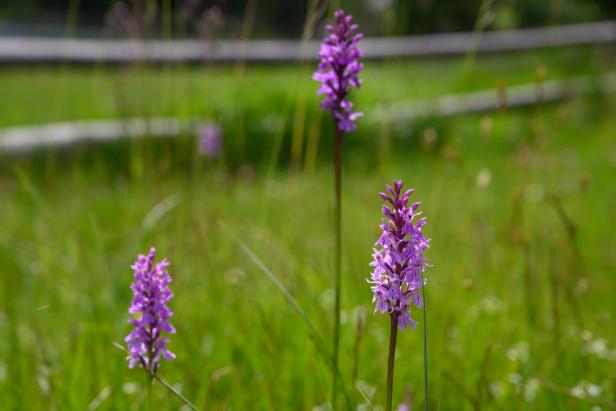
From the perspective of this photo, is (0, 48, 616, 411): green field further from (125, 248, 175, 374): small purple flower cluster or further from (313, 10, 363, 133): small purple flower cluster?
(313, 10, 363, 133): small purple flower cluster

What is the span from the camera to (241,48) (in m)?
5.41

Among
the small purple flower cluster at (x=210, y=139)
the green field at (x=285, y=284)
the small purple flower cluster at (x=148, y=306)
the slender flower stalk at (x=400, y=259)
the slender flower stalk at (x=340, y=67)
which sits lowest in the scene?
the green field at (x=285, y=284)

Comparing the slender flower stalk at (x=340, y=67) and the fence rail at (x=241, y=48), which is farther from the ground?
the slender flower stalk at (x=340, y=67)

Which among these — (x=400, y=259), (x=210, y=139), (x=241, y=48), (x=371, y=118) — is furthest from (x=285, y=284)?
(x=371, y=118)

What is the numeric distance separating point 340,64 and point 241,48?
4.30 metres

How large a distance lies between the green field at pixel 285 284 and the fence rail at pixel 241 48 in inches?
12.2

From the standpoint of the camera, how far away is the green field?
81.7 inches

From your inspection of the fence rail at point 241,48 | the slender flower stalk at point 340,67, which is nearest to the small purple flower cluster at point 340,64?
the slender flower stalk at point 340,67

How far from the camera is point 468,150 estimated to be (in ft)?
22.7

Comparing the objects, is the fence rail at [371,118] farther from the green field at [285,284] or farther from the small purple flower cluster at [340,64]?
the small purple flower cluster at [340,64]

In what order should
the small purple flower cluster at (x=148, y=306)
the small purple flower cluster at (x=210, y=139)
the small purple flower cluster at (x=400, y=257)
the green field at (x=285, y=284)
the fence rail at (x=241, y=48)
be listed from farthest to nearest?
the small purple flower cluster at (x=210, y=139), the fence rail at (x=241, y=48), the green field at (x=285, y=284), the small purple flower cluster at (x=148, y=306), the small purple flower cluster at (x=400, y=257)

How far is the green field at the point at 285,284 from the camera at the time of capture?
208cm

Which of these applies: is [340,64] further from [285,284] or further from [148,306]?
[285,284]

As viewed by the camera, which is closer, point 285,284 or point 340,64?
point 340,64
